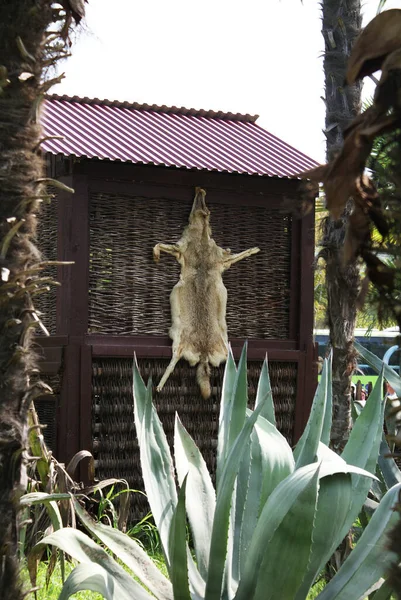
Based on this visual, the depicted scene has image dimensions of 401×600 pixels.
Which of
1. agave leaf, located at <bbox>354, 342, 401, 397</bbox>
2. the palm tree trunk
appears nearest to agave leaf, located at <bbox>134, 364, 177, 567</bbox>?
agave leaf, located at <bbox>354, 342, 401, 397</bbox>

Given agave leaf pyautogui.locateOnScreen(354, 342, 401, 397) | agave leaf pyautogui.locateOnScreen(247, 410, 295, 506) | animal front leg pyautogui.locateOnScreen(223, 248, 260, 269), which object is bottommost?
agave leaf pyautogui.locateOnScreen(247, 410, 295, 506)

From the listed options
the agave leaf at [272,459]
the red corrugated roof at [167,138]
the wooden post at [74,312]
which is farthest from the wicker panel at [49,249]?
the agave leaf at [272,459]

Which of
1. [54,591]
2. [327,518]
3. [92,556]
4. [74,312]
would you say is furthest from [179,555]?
[74,312]

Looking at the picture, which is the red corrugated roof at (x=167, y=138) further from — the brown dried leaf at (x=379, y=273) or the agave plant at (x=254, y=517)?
the brown dried leaf at (x=379, y=273)

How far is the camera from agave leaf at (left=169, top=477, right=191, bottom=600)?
11.5 ft

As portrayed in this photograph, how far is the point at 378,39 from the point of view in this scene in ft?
4.04

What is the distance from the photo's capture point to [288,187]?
8805 mm

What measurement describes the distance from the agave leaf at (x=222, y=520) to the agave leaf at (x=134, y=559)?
40 cm

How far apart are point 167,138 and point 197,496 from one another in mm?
5351

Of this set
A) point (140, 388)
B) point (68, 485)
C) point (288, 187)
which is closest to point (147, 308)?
point (288, 187)

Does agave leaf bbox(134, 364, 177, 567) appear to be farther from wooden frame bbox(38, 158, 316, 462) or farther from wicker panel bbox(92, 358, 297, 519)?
wicker panel bbox(92, 358, 297, 519)

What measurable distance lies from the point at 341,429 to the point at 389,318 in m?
4.76

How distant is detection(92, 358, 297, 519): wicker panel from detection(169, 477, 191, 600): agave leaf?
163 inches

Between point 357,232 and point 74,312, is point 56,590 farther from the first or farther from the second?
point 357,232
